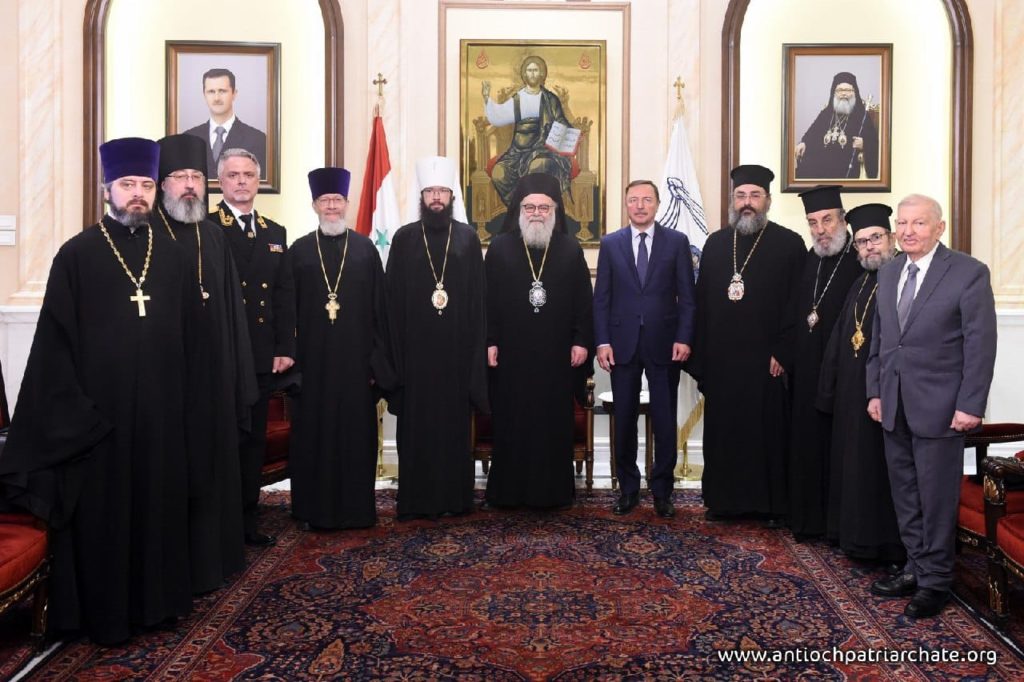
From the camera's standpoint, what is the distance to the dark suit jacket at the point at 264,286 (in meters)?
4.90

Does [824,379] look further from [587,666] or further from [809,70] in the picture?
[809,70]

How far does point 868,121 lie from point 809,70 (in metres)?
0.63

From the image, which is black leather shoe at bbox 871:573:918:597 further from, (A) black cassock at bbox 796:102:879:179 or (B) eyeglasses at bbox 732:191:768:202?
(A) black cassock at bbox 796:102:879:179

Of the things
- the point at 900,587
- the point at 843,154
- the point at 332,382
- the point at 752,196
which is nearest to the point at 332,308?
the point at 332,382

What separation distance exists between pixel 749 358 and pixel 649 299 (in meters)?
0.71

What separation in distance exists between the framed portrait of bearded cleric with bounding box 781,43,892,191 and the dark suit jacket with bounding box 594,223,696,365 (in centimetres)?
210

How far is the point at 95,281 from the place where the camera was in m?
3.46

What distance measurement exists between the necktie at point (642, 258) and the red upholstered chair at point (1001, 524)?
2337 mm

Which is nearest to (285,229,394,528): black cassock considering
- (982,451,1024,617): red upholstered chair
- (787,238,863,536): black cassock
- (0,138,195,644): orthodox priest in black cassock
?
(0,138,195,644): orthodox priest in black cassock

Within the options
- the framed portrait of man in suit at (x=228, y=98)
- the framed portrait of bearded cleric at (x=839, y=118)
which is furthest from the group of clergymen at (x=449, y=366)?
the framed portrait of man in suit at (x=228, y=98)

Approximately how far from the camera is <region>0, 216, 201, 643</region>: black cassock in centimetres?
331

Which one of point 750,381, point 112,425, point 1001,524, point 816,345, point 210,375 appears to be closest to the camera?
point 112,425

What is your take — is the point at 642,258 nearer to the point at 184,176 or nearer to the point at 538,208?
the point at 538,208

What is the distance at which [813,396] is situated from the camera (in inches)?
194
